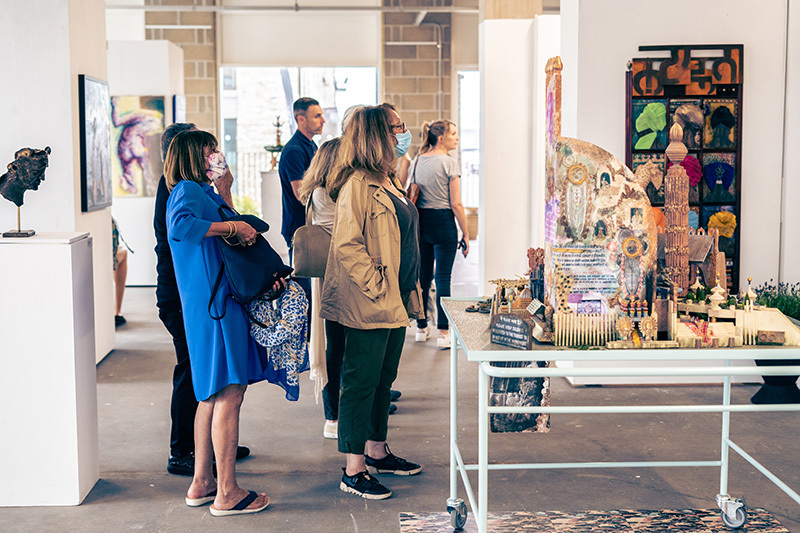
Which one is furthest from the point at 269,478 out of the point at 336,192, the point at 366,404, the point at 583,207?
the point at 583,207

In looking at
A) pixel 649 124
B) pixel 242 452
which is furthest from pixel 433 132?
pixel 242 452

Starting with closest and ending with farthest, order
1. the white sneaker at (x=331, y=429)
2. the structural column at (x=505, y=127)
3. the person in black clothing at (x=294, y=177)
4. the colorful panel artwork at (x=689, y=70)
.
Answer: the white sneaker at (x=331, y=429)
the person in black clothing at (x=294, y=177)
the colorful panel artwork at (x=689, y=70)
the structural column at (x=505, y=127)

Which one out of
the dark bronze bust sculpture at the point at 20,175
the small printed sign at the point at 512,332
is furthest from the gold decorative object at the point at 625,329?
the dark bronze bust sculpture at the point at 20,175

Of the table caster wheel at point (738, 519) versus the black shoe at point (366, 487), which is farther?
the black shoe at point (366, 487)

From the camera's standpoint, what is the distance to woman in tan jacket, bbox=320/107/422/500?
321 cm

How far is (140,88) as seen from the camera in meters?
9.00

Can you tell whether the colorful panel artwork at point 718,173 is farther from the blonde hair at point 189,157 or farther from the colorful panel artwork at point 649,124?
the blonde hair at point 189,157

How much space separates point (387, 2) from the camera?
13.4m

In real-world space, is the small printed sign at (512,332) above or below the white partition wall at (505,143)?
below

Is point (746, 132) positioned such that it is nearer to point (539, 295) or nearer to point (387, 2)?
point (539, 295)

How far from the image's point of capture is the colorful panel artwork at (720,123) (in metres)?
4.98

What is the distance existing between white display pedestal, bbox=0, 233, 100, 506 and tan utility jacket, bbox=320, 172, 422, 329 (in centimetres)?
102

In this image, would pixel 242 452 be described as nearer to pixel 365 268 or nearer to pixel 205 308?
pixel 205 308

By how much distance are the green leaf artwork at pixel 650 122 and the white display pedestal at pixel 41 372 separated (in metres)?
3.22
